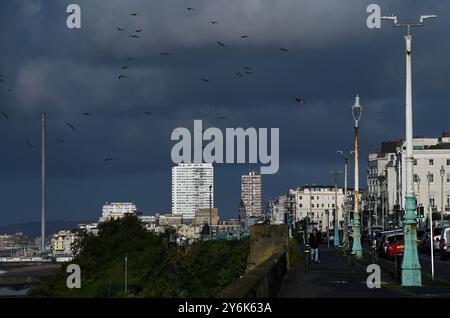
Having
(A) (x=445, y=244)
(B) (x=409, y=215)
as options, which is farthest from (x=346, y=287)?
(A) (x=445, y=244)

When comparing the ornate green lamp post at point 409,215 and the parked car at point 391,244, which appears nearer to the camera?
the ornate green lamp post at point 409,215

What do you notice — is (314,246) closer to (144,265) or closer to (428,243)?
(144,265)

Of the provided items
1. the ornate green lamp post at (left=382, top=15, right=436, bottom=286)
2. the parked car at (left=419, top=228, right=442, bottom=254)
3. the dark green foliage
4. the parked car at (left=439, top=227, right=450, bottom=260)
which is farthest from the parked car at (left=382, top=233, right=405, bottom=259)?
the ornate green lamp post at (left=382, top=15, right=436, bottom=286)

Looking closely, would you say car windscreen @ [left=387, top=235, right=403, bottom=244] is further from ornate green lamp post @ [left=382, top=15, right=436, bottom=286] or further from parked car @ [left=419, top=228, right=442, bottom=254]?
ornate green lamp post @ [left=382, top=15, right=436, bottom=286]

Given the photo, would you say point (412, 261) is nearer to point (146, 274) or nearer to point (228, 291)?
point (228, 291)

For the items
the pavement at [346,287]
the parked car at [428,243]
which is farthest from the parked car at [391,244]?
the pavement at [346,287]

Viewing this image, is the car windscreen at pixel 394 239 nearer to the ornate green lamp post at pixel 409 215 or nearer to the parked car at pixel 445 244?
the parked car at pixel 445 244

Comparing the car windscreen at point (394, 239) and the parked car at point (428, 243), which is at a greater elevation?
the car windscreen at point (394, 239)
